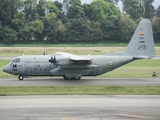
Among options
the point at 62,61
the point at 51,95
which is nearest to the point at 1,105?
the point at 51,95

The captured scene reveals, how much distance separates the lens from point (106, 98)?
2725 cm

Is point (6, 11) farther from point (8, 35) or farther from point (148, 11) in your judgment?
point (148, 11)

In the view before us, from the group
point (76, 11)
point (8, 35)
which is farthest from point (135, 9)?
point (8, 35)

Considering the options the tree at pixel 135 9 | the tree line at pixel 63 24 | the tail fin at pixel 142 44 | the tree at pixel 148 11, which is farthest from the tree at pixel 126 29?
the tail fin at pixel 142 44

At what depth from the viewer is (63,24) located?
113188mm

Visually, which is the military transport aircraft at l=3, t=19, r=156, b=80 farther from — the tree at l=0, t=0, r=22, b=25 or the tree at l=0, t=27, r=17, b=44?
the tree at l=0, t=0, r=22, b=25

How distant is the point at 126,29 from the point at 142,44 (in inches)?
2576

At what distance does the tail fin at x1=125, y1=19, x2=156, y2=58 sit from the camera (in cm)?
4228

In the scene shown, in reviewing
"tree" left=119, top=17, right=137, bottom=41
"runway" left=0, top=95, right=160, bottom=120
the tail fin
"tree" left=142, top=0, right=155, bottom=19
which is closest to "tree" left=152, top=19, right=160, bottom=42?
"tree" left=119, top=17, right=137, bottom=41

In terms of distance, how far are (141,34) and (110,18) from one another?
8309 centimetres

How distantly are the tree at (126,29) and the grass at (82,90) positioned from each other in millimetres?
71941

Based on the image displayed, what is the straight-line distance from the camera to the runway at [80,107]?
67.9 feet

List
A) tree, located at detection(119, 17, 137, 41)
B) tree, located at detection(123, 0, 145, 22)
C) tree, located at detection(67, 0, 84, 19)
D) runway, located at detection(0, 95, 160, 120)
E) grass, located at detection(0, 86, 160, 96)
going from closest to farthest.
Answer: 1. runway, located at detection(0, 95, 160, 120)
2. grass, located at detection(0, 86, 160, 96)
3. tree, located at detection(119, 17, 137, 41)
4. tree, located at detection(67, 0, 84, 19)
5. tree, located at detection(123, 0, 145, 22)

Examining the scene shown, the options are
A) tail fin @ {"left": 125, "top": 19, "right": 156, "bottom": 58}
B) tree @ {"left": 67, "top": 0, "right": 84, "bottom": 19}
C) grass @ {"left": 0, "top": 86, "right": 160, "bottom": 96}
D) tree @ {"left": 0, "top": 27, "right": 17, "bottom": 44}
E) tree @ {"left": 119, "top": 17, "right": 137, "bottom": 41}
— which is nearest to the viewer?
grass @ {"left": 0, "top": 86, "right": 160, "bottom": 96}
